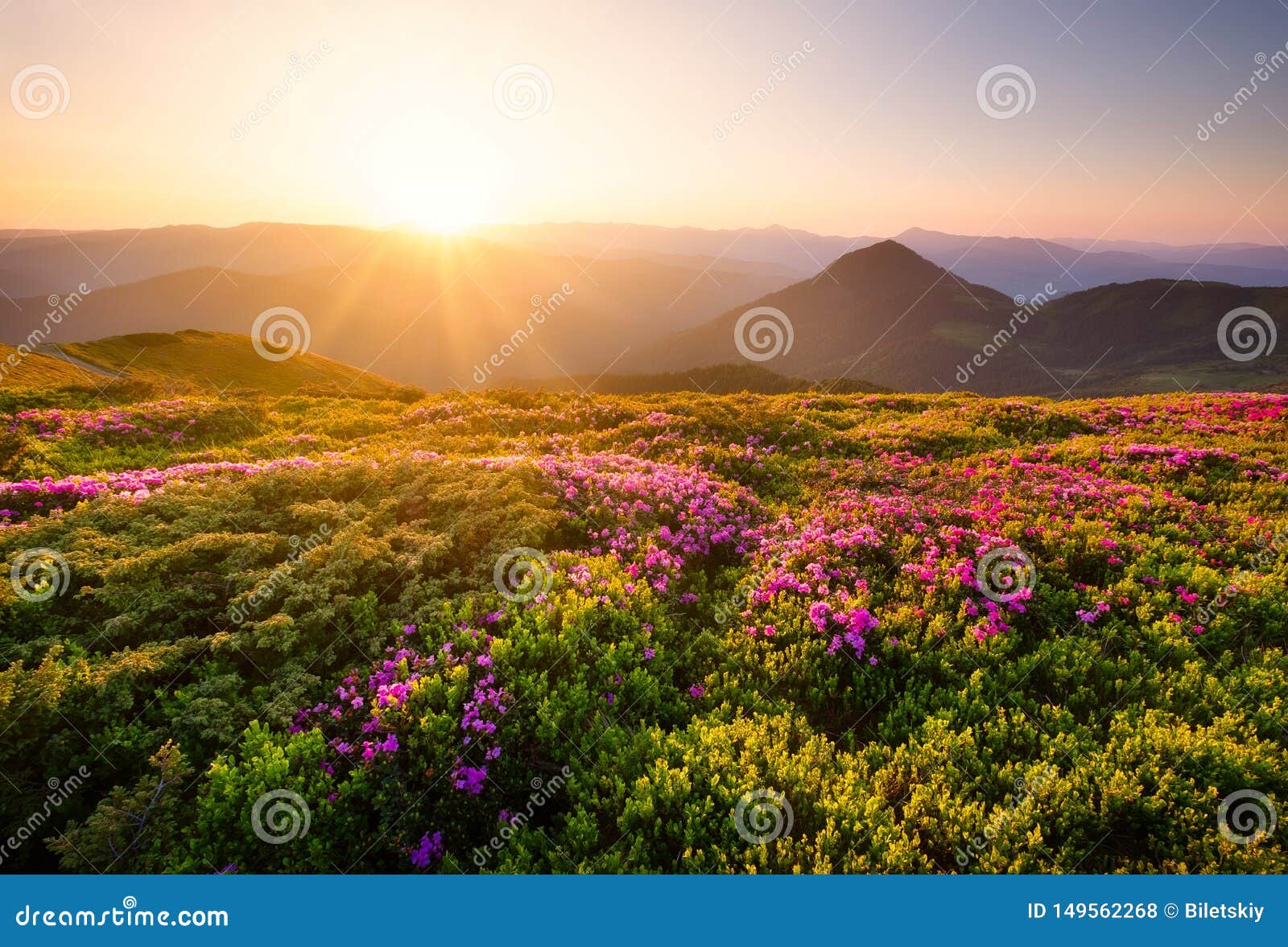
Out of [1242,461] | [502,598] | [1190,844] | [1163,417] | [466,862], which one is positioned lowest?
[466,862]

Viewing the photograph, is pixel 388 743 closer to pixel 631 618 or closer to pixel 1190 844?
pixel 631 618

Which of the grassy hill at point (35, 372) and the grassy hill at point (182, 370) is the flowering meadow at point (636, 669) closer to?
the grassy hill at point (35, 372)

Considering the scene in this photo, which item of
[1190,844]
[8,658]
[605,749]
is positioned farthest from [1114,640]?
[8,658]

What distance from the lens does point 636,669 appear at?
24.2 ft

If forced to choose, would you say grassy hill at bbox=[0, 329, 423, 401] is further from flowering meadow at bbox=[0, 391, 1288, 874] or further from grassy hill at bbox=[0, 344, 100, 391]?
flowering meadow at bbox=[0, 391, 1288, 874]

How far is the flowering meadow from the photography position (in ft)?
17.6

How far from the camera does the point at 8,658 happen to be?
21.7 feet

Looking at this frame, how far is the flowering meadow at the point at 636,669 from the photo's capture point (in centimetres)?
537

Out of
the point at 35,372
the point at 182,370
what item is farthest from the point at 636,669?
the point at 182,370

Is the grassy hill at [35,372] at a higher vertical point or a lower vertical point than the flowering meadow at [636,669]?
lower

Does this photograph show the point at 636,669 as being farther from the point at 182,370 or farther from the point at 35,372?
the point at 182,370

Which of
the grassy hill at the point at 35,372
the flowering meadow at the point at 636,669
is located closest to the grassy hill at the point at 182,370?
the grassy hill at the point at 35,372

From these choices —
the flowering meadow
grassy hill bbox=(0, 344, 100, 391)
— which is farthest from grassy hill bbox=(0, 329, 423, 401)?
the flowering meadow

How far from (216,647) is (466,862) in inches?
169
